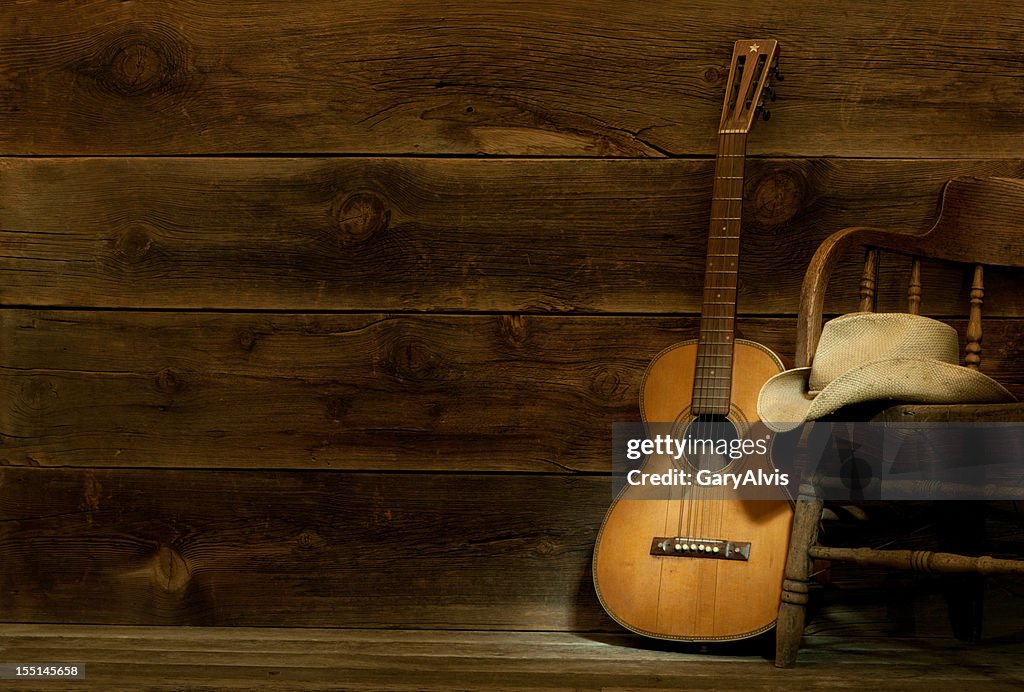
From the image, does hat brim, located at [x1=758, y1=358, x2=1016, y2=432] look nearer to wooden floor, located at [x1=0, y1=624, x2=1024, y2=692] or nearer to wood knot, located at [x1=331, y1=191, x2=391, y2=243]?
wooden floor, located at [x1=0, y1=624, x2=1024, y2=692]

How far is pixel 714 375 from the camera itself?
4.59 feet

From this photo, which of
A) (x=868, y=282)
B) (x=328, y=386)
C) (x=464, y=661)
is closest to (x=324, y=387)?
(x=328, y=386)

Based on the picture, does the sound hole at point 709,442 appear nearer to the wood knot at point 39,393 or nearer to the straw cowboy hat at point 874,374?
the straw cowboy hat at point 874,374

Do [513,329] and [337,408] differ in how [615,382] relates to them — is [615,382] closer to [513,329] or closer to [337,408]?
[513,329]

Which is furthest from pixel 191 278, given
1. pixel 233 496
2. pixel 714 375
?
pixel 714 375

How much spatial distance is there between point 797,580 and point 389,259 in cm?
A: 80

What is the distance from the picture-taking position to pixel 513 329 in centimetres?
159

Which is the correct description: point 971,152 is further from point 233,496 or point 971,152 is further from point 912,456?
point 233,496

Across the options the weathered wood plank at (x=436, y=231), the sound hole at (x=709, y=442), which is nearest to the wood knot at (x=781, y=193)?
the weathered wood plank at (x=436, y=231)

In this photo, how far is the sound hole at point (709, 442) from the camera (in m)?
1.38

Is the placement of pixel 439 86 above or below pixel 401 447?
above

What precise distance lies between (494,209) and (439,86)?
0.22 metres

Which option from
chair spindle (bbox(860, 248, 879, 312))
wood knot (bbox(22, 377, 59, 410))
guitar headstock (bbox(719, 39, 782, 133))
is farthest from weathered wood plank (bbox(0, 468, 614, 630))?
guitar headstock (bbox(719, 39, 782, 133))

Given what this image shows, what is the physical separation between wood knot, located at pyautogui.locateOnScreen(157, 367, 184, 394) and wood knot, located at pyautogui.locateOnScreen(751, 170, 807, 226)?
3.24 feet
